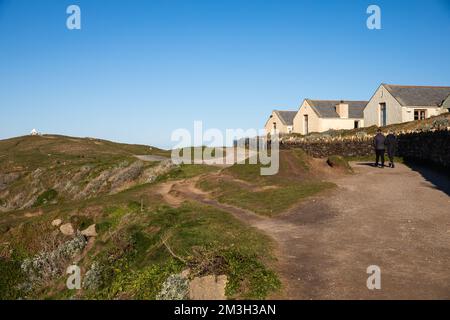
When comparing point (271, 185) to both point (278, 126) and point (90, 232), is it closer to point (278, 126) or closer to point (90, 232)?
point (90, 232)

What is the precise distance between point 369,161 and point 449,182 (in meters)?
10.8

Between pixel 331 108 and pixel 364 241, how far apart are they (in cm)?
5296

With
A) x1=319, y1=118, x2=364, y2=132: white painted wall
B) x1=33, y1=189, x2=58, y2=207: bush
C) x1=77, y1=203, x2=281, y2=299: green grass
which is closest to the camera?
x1=77, y1=203, x2=281, y2=299: green grass

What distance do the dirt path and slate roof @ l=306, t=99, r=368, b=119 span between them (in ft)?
134

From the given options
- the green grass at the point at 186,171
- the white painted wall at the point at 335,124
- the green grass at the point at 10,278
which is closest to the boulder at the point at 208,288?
the green grass at the point at 10,278

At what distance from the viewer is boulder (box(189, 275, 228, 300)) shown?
30.0 ft

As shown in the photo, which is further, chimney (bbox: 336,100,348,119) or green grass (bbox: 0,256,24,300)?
chimney (bbox: 336,100,348,119)

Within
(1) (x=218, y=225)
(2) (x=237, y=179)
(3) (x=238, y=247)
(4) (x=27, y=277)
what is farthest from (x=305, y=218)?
(4) (x=27, y=277)

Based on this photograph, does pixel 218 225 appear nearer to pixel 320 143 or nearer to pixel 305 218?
pixel 305 218

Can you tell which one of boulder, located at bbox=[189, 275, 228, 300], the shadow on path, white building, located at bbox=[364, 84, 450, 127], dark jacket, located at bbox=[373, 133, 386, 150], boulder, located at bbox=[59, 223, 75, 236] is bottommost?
boulder, located at bbox=[59, 223, 75, 236]

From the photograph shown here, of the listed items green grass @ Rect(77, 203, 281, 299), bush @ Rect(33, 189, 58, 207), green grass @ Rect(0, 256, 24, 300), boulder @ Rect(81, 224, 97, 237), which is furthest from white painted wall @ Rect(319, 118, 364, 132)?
green grass @ Rect(0, 256, 24, 300)

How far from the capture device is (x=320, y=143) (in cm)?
3544

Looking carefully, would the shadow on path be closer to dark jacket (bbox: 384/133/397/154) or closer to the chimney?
dark jacket (bbox: 384/133/397/154)

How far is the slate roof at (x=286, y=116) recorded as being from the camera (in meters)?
70.8
